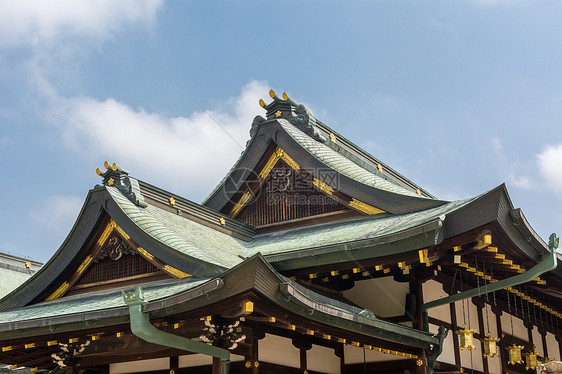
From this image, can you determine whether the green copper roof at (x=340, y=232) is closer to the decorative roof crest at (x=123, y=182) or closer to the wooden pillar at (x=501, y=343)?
the decorative roof crest at (x=123, y=182)

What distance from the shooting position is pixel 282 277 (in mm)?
6723

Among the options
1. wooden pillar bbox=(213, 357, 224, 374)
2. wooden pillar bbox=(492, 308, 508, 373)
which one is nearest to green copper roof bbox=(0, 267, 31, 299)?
wooden pillar bbox=(213, 357, 224, 374)

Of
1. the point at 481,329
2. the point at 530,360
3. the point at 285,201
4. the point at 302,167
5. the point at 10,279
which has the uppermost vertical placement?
the point at 302,167

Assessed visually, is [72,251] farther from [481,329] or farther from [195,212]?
[481,329]

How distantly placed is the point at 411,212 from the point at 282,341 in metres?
3.16

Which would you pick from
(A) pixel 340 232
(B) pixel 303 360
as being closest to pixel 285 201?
(A) pixel 340 232

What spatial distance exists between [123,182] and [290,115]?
425cm

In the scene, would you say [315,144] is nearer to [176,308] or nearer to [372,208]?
[372,208]

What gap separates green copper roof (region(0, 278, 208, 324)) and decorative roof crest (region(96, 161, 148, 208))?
1562 mm

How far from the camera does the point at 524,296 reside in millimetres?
12578

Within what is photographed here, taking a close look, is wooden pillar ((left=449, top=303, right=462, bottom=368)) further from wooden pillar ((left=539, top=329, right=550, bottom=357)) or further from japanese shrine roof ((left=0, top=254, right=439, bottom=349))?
wooden pillar ((left=539, top=329, right=550, bottom=357))

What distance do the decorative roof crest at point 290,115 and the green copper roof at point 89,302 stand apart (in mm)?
5031

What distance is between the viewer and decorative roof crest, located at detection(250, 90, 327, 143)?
1305 cm

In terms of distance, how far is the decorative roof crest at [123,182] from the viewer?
10203 mm
